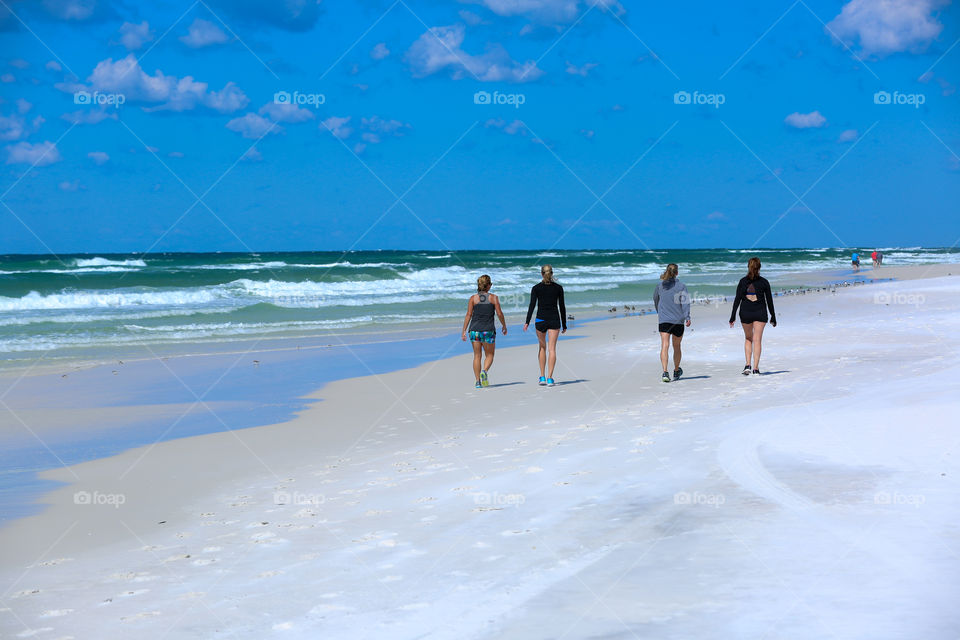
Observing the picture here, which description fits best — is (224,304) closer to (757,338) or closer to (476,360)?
(476,360)

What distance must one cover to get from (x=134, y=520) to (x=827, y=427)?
584 centimetres

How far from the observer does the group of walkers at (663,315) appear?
1216 centimetres

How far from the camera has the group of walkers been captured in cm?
1216

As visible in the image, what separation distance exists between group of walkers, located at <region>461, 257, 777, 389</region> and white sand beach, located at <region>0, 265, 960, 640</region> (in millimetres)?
1889

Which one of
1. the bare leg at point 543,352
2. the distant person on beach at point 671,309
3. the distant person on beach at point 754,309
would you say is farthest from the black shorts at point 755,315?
the bare leg at point 543,352

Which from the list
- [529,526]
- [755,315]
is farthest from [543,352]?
[529,526]

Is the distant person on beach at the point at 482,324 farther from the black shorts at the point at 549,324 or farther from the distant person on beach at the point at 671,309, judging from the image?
the distant person on beach at the point at 671,309

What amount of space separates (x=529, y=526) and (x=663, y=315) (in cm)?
726

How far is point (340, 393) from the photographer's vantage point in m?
12.4

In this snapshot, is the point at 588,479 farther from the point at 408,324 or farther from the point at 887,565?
the point at 408,324

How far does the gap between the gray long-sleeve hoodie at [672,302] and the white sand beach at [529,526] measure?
74.8 inches

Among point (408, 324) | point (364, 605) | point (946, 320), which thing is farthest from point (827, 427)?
point (408, 324)

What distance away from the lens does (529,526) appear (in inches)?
215

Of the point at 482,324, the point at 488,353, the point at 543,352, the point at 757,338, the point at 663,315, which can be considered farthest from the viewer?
the point at 488,353
